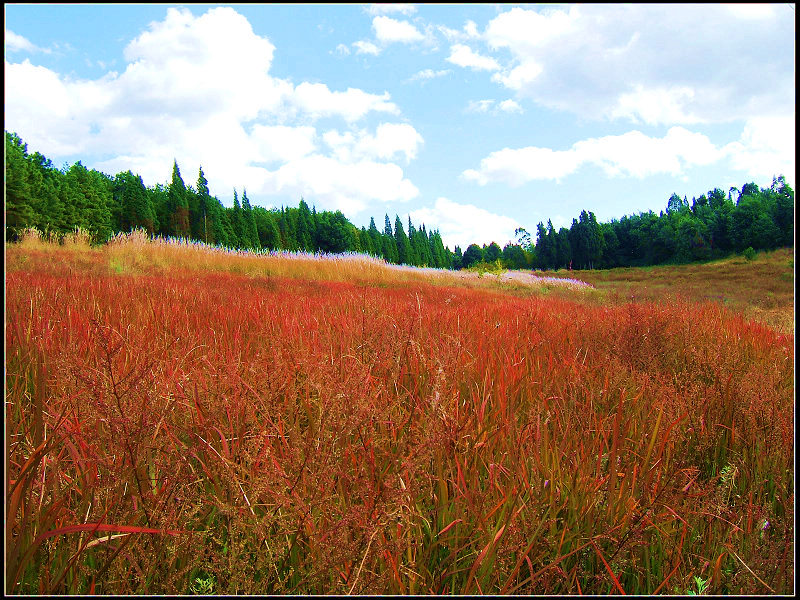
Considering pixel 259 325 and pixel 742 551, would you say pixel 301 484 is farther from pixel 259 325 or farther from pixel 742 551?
pixel 259 325

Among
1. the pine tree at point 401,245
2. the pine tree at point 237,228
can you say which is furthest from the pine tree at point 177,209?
the pine tree at point 401,245

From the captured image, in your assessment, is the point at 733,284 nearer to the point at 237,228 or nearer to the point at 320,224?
the point at 237,228

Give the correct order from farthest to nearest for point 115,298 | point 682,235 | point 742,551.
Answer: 1. point 682,235
2. point 115,298
3. point 742,551

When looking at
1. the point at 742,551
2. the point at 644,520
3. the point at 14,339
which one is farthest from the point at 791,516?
the point at 14,339

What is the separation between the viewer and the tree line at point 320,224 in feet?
45.8

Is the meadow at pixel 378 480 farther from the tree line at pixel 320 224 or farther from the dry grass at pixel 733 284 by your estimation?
the dry grass at pixel 733 284

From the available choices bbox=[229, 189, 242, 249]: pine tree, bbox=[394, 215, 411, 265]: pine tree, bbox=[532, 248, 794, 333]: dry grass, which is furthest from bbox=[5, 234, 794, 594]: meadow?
bbox=[394, 215, 411, 265]: pine tree

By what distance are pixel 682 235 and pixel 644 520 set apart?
87.3 feet

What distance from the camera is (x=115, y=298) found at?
376 cm

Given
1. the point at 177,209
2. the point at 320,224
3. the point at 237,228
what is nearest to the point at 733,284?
the point at 177,209

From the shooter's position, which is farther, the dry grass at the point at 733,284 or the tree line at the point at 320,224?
the tree line at the point at 320,224

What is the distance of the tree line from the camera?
14.0 m

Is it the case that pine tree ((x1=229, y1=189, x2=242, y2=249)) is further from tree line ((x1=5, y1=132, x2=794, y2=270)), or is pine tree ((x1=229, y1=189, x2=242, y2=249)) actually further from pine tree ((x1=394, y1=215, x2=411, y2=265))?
pine tree ((x1=394, y1=215, x2=411, y2=265))

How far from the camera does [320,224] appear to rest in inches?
2315
